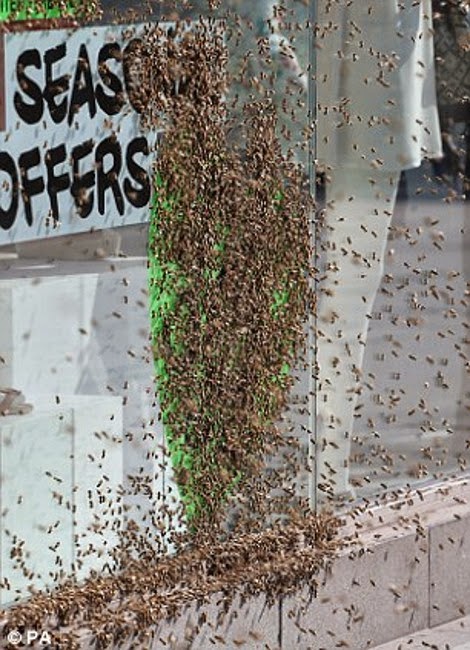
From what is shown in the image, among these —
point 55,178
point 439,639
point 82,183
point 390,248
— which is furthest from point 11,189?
point 439,639

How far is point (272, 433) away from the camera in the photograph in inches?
238

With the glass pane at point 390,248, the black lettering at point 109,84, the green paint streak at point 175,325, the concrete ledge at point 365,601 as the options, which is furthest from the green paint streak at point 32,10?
the concrete ledge at point 365,601

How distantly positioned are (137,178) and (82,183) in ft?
0.81

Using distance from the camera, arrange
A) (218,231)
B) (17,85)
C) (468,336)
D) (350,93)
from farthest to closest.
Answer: (468,336)
(350,93)
(218,231)
(17,85)

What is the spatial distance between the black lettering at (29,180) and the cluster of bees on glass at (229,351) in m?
0.45

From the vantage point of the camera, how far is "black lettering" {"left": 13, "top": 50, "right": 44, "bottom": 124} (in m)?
5.07

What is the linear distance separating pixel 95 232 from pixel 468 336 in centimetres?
196

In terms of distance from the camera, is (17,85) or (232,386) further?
(232,386)

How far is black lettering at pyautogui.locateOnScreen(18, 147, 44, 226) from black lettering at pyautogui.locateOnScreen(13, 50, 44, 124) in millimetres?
86

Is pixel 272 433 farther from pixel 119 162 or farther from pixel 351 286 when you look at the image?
pixel 119 162

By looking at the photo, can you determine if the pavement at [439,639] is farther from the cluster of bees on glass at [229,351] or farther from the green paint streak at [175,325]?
the green paint streak at [175,325]

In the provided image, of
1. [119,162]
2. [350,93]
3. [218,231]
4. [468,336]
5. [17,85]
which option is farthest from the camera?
[468,336]

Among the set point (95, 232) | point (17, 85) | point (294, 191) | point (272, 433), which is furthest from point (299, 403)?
point (17, 85)

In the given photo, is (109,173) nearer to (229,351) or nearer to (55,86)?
(55,86)
